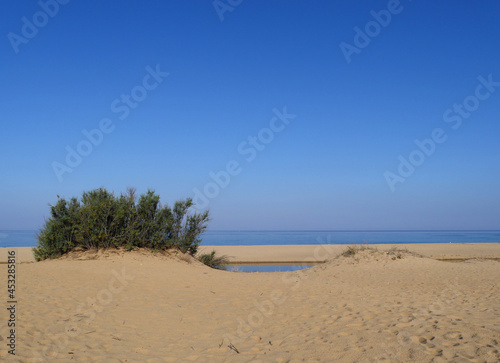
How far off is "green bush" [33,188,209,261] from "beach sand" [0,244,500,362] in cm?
252

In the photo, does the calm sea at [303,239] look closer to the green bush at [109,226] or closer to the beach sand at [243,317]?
the green bush at [109,226]

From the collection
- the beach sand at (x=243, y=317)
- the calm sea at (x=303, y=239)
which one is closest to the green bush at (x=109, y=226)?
the beach sand at (x=243, y=317)

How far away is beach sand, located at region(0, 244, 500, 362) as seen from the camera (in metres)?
5.14

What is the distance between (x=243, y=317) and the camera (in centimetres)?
796

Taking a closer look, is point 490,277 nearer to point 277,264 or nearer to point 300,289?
point 300,289

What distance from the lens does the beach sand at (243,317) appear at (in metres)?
5.14

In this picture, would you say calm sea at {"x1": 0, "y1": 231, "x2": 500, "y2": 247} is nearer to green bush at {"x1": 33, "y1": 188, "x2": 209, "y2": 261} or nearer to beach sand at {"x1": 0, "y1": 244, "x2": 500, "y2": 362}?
green bush at {"x1": 33, "y1": 188, "x2": 209, "y2": 261}

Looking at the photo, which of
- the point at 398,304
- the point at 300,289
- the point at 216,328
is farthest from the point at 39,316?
the point at 398,304

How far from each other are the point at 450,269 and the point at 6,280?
17.1 m

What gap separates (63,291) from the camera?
9406 mm

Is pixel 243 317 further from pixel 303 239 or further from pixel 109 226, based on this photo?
pixel 303 239

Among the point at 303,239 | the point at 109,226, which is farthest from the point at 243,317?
the point at 303,239

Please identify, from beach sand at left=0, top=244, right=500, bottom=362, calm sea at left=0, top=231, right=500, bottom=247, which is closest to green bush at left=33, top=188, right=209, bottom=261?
beach sand at left=0, top=244, right=500, bottom=362

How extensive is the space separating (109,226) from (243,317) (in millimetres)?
10949
